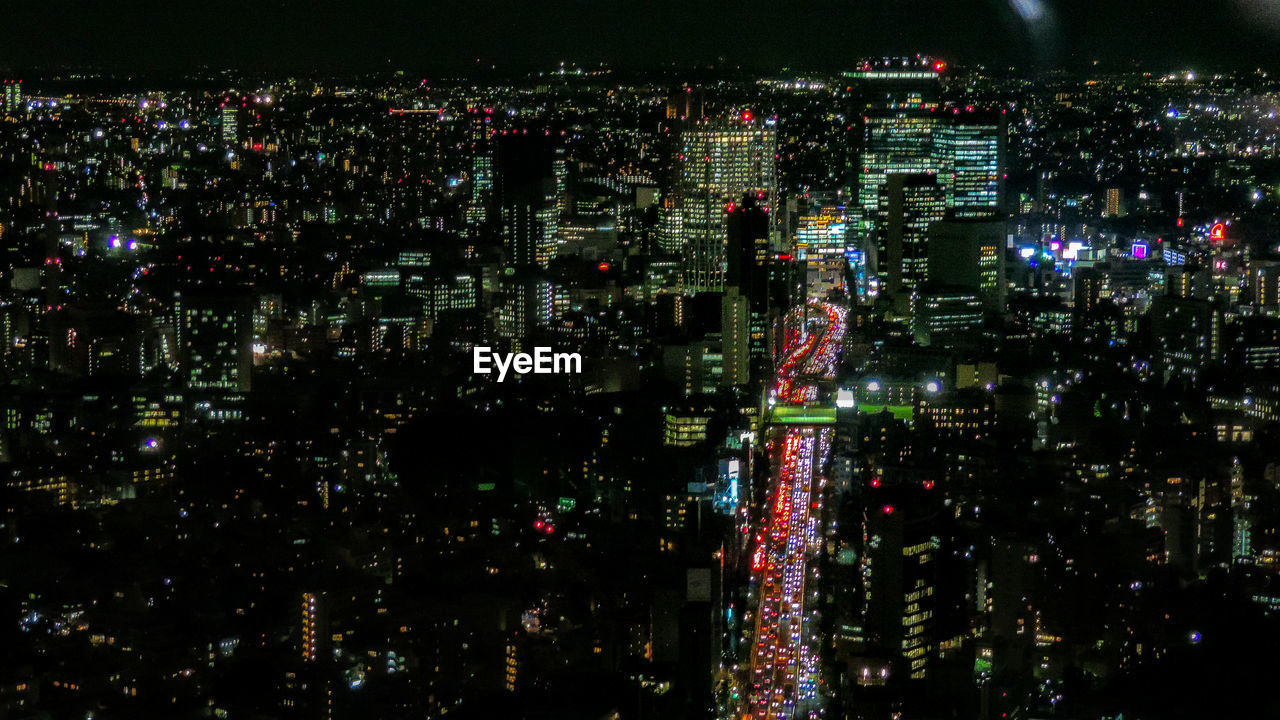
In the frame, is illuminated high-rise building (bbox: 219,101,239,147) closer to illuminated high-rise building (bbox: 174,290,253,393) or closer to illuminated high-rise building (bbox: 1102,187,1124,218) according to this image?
illuminated high-rise building (bbox: 174,290,253,393)

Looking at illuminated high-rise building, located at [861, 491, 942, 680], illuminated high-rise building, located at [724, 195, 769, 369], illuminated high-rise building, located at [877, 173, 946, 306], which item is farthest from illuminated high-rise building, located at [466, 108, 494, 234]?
illuminated high-rise building, located at [861, 491, 942, 680]

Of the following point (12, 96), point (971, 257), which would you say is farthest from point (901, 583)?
point (971, 257)

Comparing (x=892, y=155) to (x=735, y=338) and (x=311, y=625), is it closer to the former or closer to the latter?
(x=735, y=338)

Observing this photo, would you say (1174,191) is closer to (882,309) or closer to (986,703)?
(882,309)

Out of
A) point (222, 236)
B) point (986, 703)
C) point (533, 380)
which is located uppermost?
point (222, 236)

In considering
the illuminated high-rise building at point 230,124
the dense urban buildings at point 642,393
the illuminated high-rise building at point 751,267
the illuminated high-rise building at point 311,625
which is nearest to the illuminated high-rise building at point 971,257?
the dense urban buildings at point 642,393

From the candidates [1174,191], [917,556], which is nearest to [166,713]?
[917,556]
